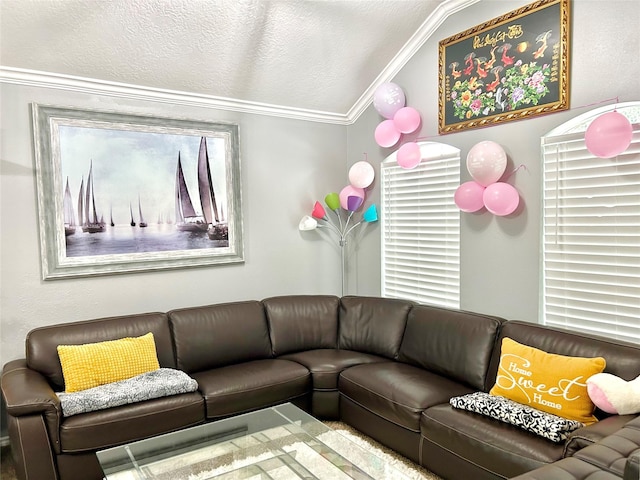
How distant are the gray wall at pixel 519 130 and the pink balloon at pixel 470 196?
18cm

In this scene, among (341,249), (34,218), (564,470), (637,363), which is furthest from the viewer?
(341,249)

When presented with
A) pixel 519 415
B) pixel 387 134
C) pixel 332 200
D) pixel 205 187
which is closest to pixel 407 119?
pixel 387 134

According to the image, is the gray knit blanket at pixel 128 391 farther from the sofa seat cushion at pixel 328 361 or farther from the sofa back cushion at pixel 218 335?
the sofa seat cushion at pixel 328 361

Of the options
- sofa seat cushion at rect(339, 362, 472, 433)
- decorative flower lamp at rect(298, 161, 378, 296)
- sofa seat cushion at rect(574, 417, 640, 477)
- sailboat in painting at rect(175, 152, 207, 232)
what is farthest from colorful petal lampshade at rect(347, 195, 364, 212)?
sofa seat cushion at rect(574, 417, 640, 477)

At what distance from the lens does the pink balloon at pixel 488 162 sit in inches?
122

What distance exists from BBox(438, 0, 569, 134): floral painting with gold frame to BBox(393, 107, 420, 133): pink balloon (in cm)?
20

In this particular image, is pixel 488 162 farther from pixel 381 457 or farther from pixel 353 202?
pixel 381 457

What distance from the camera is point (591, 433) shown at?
195cm

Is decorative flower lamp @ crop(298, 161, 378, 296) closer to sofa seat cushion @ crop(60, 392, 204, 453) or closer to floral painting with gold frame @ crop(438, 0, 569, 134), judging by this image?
floral painting with gold frame @ crop(438, 0, 569, 134)

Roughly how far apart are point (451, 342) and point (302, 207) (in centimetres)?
201

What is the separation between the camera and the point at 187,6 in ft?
9.78

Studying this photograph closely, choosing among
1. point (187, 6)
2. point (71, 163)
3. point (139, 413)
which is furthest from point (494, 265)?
point (71, 163)

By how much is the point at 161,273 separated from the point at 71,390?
3.77ft

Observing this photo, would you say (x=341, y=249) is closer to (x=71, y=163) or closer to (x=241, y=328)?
(x=241, y=328)
